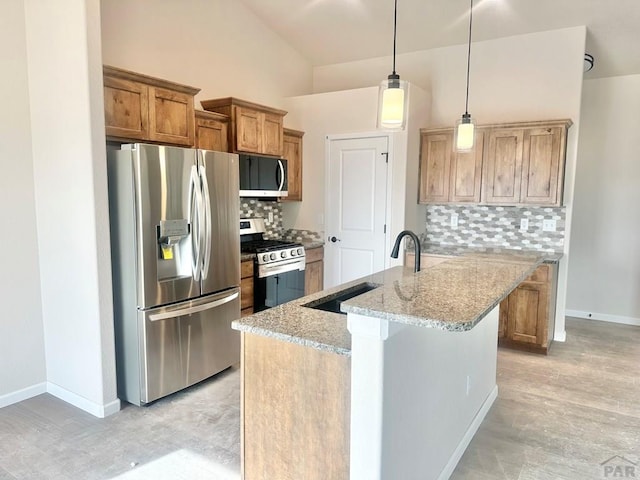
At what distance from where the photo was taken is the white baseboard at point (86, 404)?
118 inches

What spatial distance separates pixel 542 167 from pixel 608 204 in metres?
1.57

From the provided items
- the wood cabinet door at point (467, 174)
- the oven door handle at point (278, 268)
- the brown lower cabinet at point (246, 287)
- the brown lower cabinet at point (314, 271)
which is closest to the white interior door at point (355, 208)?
the brown lower cabinet at point (314, 271)

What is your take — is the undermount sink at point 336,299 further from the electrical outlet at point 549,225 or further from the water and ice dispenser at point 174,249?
the electrical outlet at point 549,225

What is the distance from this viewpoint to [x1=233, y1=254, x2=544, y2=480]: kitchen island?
5.30ft

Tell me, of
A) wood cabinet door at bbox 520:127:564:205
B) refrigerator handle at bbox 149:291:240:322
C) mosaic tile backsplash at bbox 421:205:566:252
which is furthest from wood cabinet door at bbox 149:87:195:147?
wood cabinet door at bbox 520:127:564:205

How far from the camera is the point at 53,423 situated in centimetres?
292

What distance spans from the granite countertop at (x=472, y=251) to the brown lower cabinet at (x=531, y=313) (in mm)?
149

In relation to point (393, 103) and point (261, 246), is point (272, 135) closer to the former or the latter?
point (261, 246)

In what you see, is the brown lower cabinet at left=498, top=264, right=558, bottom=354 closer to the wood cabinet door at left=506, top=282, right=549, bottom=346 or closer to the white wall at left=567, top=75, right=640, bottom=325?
the wood cabinet door at left=506, top=282, right=549, bottom=346

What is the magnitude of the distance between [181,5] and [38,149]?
1.95m

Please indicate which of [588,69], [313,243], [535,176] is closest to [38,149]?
[313,243]

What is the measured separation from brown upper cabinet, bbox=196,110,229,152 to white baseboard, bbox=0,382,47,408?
88.8 inches

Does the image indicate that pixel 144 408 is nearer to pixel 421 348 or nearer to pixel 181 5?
pixel 421 348

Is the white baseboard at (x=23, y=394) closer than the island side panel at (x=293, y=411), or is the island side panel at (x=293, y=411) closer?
the island side panel at (x=293, y=411)
